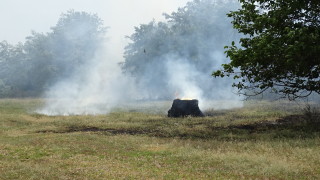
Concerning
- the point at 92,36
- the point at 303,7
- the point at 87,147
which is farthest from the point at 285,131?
the point at 92,36

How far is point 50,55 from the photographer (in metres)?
87.7

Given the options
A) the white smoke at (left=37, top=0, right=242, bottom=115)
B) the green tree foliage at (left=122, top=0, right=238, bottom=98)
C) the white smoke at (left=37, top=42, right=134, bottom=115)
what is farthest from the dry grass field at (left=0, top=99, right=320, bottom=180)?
the white smoke at (left=37, top=42, right=134, bottom=115)

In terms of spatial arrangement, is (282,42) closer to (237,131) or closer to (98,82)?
(237,131)

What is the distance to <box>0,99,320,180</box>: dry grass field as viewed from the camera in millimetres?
12305

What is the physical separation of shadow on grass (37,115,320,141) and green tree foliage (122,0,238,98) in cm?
4056

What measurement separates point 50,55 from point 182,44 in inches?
1431

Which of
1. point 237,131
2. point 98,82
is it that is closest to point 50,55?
point 98,82

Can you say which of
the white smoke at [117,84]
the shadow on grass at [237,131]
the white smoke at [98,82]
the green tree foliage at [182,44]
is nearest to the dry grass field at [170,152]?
the shadow on grass at [237,131]

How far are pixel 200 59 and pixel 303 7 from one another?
48.0 meters

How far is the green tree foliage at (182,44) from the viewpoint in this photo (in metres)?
67.4

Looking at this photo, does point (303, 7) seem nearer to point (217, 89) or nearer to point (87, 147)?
point (87, 147)

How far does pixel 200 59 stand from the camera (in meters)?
66.8

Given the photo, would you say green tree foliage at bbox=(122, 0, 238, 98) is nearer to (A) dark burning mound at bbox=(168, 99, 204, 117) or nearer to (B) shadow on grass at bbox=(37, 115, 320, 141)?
(A) dark burning mound at bbox=(168, 99, 204, 117)

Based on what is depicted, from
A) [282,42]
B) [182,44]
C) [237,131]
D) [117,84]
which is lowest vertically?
[237,131]
